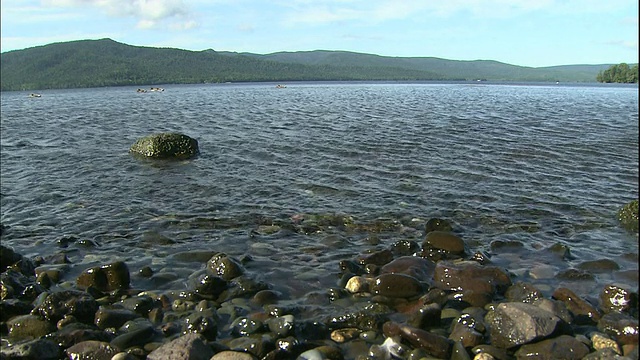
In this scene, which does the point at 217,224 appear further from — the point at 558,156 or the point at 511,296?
the point at 558,156

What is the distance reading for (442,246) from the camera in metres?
11.3

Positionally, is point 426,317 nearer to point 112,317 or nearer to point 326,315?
point 326,315

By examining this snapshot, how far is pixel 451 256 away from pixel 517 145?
51.9 feet

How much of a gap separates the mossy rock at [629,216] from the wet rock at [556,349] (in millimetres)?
6818

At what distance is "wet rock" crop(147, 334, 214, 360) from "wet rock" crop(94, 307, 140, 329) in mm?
1451

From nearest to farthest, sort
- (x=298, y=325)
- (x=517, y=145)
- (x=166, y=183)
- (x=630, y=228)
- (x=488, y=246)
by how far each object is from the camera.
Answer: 1. (x=298, y=325)
2. (x=488, y=246)
3. (x=630, y=228)
4. (x=166, y=183)
5. (x=517, y=145)

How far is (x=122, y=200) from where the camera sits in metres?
15.9

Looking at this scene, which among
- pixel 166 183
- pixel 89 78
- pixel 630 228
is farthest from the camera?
pixel 89 78

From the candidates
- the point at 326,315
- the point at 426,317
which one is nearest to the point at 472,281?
the point at 426,317

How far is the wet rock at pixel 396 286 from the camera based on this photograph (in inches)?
362

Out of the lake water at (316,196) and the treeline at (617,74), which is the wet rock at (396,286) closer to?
the lake water at (316,196)

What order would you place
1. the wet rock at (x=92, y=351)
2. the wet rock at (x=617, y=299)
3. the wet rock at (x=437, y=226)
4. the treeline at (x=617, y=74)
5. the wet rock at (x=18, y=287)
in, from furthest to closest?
the treeline at (x=617, y=74)
the wet rock at (x=437, y=226)
the wet rock at (x=18, y=287)
the wet rock at (x=617, y=299)
the wet rock at (x=92, y=351)

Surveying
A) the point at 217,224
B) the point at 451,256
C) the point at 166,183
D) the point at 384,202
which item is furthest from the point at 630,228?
the point at 166,183

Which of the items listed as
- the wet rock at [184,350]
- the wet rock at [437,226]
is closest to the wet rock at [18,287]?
the wet rock at [184,350]
